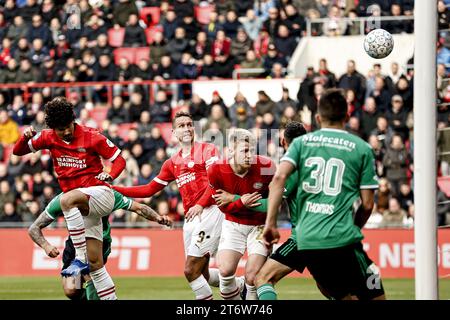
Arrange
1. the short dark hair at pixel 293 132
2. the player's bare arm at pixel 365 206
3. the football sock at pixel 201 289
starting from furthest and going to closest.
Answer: the football sock at pixel 201 289
the short dark hair at pixel 293 132
the player's bare arm at pixel 365 206

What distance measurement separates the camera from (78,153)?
40.0ft

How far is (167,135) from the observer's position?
2323 centimetres

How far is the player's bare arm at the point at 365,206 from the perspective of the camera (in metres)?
9.03

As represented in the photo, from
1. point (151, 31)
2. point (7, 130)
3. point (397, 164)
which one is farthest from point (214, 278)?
point (151, 31)

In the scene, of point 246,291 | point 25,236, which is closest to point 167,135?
point 25,236

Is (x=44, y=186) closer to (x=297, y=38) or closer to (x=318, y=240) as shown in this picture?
(x=297, y=38)

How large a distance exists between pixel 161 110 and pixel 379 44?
472 inches

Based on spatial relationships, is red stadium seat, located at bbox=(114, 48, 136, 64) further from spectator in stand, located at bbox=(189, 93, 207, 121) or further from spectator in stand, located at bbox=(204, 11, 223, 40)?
spectator in stand, located at bbox=(189, 93, 207, 121)

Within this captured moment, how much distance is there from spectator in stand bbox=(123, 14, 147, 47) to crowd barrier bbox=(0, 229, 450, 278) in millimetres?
6623

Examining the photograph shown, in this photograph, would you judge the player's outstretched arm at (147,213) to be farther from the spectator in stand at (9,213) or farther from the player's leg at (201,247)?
the spectator in stand at (9,213)

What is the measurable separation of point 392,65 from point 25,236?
795cm

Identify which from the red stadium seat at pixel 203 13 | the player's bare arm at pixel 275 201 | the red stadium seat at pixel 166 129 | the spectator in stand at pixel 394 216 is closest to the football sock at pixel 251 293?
the player's bare arm at pixel 275 201

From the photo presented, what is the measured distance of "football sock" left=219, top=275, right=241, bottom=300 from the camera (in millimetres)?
12375

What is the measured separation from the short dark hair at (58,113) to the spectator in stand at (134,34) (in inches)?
573
